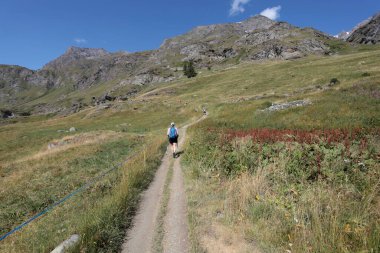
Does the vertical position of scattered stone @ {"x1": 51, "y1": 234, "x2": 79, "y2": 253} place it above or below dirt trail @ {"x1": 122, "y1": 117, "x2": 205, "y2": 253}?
above

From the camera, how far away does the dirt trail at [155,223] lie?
715 cm

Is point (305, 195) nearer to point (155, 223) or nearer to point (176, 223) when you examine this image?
point (176, 223)

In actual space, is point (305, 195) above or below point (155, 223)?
above

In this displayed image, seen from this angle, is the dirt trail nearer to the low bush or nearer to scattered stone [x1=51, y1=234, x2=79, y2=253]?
scattered stone [x1=51, y1=234, x2=79, y2=253]

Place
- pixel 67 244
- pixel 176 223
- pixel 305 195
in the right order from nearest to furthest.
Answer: pixel 67 244 < pixel 305 195 < pixel 176 223

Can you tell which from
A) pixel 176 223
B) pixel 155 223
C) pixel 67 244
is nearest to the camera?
pixel 67 244

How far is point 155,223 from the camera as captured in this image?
8445mm

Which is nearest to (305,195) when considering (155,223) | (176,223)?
(176,223)

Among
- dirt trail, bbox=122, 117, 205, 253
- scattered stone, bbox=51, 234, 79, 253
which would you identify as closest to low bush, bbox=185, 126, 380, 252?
dirt trail, bbox=122, 117, 205, 253

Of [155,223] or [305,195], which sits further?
[155,223]

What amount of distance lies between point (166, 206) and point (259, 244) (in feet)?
13.5

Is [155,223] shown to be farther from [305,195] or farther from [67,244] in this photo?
[305,195]

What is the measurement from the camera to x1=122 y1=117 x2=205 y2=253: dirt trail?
715 cm

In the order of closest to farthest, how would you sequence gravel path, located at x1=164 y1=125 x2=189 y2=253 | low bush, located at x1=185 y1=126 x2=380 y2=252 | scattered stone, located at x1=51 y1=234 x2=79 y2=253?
low bush, located at x1=185 y1=126 x2=380 y2=252, scattered stone, located at x1=51 y1=234 x2=79 y2=253, gravel path, located at x1=164 y1=125 x2=189 y2=253
